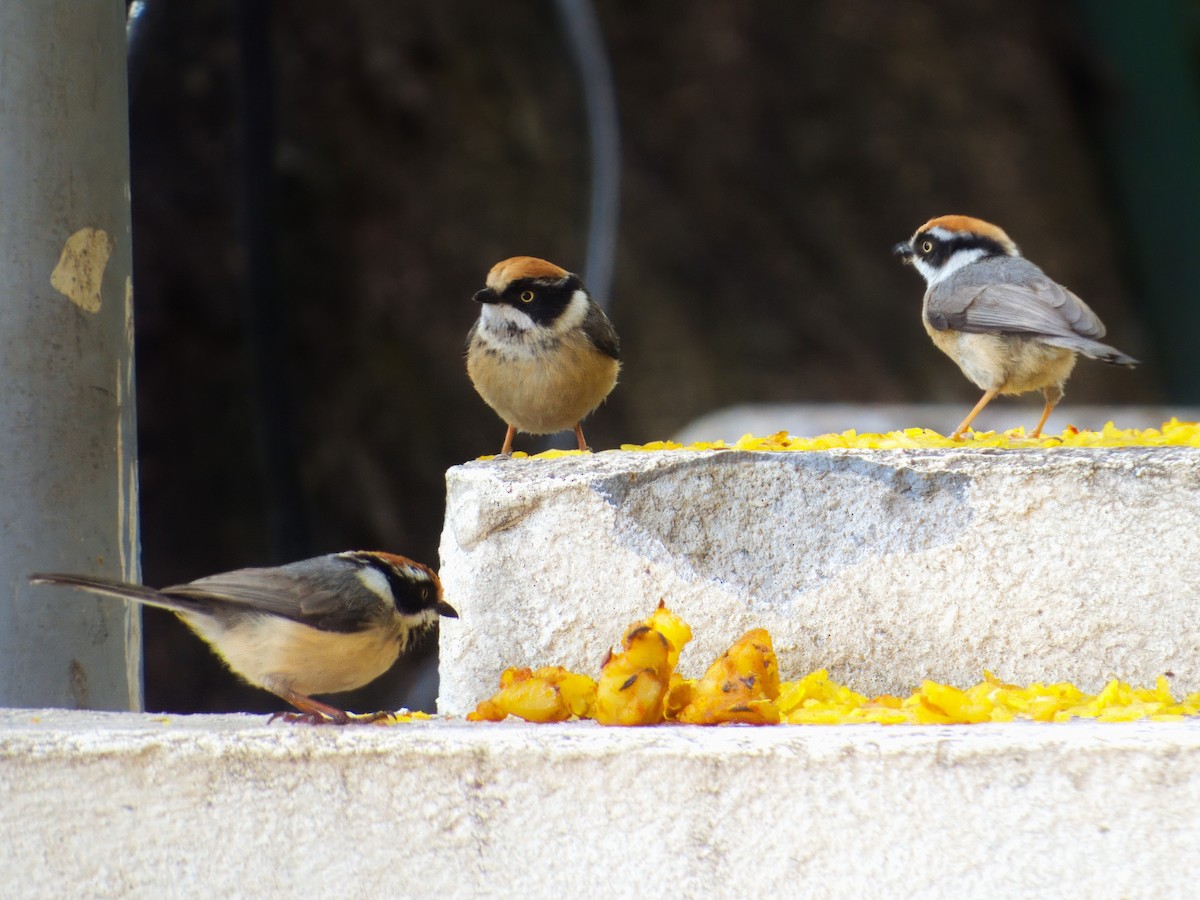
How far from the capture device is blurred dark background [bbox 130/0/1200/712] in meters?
7.58

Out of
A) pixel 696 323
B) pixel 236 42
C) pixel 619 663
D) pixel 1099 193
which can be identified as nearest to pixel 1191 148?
pixel 1099 193

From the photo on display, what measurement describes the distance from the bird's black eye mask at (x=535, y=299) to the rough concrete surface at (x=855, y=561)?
29.3 inches

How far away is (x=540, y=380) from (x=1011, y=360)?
1290 millimetres

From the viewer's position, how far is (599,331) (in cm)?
404

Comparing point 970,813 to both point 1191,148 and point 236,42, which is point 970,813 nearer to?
point 236,42

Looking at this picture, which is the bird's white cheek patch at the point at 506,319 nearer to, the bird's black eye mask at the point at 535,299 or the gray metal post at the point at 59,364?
the bird's black eye mask at the point at 535,299

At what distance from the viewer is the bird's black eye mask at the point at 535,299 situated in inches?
154

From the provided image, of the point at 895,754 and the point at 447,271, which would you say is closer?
the point at 895,754

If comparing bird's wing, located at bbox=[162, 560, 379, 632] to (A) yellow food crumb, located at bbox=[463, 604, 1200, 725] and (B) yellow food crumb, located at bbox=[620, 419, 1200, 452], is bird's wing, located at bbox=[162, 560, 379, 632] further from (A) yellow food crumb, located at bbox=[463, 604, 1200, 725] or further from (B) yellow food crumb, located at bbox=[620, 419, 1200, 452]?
(B) yellow food crumb, located at bbox=[620, 419, 1200, 452]

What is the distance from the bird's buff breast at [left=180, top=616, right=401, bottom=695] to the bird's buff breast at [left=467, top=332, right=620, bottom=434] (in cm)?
98

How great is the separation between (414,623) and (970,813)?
1434mm

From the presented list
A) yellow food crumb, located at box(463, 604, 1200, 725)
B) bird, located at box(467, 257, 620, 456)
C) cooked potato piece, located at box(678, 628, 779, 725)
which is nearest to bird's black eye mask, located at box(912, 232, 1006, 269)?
bird, located at box(467, 257, 620, 456)

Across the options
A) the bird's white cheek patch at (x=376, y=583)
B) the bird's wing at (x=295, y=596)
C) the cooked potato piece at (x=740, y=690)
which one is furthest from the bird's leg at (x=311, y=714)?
the cooked potato piece at (x=740, y=690)

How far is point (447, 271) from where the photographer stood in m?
8.46
